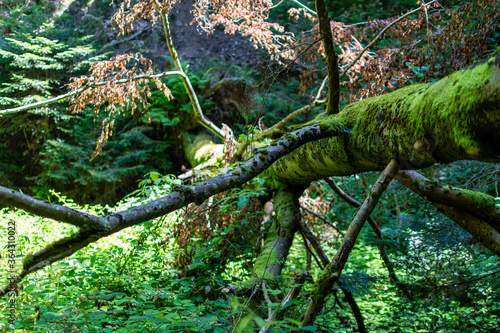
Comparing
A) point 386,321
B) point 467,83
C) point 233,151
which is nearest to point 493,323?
point 386,321

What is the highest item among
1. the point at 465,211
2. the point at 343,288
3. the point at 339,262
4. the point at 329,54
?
the point at 329,54

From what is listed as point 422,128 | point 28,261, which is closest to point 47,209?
point 28,261

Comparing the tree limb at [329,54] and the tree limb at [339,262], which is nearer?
the tree limb at [339,262]

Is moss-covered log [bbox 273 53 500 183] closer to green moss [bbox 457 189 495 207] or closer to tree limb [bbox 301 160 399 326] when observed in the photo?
tree limb [bbox 301 160 399 326]

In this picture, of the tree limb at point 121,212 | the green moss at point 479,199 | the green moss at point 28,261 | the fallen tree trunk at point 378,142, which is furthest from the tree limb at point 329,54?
the green moss at point 28,261

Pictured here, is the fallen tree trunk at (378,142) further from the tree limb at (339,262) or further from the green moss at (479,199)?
the tree limb at (339,262)

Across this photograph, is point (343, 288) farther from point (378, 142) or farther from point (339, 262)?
point (378, 142)

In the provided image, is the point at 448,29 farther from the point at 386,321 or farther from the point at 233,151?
the point at 386,321

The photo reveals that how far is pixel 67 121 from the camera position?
8812mm

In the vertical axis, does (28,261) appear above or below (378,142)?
below

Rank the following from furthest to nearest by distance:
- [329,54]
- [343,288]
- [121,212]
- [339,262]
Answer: [343,288], [329,54], [339,262], [121,212]

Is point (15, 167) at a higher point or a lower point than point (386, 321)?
higher

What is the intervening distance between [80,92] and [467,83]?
441 centimetres

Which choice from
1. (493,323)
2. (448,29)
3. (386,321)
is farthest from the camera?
(386,321)
